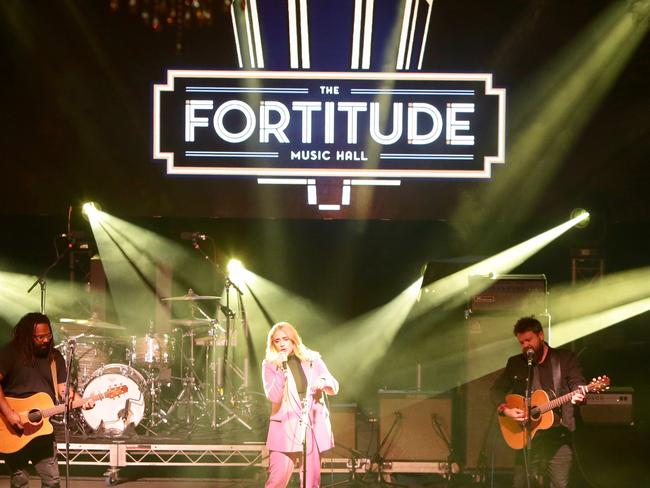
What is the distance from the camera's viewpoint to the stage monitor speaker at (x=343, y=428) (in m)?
8.39

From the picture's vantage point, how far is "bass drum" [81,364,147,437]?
8797 millimetres

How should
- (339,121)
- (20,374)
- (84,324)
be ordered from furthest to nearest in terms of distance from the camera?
(339,121)
(84,324)
(20,374)

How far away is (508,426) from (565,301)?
322cm

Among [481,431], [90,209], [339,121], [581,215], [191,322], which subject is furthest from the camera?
[90,209]

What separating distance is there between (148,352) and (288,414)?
11.4 feet

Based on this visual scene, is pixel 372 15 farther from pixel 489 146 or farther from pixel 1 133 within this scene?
pixel 1 133

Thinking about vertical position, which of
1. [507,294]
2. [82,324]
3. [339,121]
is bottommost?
[82,324]

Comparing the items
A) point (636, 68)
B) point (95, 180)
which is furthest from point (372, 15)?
point (95, 180)

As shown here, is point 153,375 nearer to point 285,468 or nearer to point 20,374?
point 20,374

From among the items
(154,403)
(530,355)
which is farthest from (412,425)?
(154,403)

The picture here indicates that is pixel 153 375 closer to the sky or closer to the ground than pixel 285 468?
closer to the sky

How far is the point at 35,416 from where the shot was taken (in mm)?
6445

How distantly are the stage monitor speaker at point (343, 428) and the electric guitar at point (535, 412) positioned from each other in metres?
2.07

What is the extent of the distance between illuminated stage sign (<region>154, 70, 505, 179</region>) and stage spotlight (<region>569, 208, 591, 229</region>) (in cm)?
130
